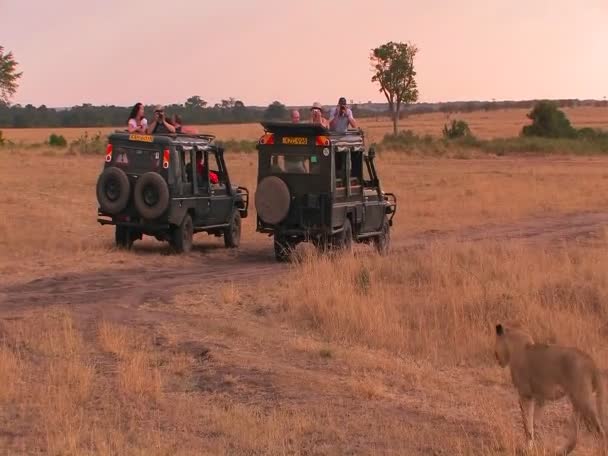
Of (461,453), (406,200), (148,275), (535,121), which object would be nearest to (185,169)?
(148,275)

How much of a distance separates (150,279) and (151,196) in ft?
7.71

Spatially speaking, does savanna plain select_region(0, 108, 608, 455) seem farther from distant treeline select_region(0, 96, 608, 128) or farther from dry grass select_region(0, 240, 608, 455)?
distant treeline select_region(0, 96, 608, 128)

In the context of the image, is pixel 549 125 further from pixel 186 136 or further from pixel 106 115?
pixel 106 115

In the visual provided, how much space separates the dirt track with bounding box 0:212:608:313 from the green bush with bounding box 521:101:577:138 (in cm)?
4518

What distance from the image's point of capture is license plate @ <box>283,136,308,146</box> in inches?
642

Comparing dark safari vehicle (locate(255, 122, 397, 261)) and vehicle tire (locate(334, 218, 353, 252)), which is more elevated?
dark safari vehicle (locate(255, 122, 397, 261))

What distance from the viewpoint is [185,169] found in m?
17.3

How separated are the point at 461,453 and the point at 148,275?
356 inches

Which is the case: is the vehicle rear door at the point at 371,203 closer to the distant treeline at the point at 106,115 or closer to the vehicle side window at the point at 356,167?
the vehicle side window at the point at 356,167

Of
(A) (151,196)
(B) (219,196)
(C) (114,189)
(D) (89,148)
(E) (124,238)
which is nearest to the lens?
(A) (151,196)

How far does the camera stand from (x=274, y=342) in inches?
411

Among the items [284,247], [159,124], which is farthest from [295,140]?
[159,124]

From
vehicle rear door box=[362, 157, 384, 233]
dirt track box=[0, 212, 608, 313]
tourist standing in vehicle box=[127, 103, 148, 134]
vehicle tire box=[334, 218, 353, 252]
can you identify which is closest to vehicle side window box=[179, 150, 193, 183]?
tourist standing in vehicle box=[127, 103, 148, 134]

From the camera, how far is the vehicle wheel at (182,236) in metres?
17.2
